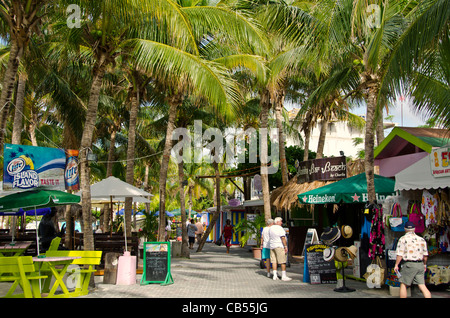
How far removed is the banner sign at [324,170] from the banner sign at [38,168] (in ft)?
32.0

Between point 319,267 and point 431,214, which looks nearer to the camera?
point 431,214

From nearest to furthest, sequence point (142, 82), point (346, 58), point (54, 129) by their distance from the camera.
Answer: point (346, 58), point (142, 82), point (54, 129)

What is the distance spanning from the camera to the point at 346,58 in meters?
14.3

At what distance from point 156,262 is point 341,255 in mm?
4481

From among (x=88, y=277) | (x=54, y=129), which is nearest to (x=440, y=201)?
(x=88, y=277)

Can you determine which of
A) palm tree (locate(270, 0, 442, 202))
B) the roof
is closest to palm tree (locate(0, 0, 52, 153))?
palm tree (locate(270, 0, 442, 202))

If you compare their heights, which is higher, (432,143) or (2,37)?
(2,37)

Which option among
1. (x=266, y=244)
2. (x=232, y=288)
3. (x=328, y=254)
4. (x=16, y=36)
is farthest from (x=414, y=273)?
(x=16, y=36)

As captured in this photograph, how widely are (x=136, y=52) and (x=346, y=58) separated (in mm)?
6627

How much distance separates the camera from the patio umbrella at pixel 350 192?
13.1 metres

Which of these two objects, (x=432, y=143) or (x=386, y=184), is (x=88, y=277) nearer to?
(x=386, y=184)

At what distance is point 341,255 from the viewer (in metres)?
10.3

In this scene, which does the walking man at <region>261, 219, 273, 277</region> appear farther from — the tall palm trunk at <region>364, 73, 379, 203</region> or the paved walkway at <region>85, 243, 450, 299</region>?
the tall palm trunk at <region>364, 73, 379, 203</region>

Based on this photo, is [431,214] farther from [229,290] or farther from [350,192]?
[229,290]
